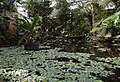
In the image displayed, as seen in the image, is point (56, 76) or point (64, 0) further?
point (64, 0)

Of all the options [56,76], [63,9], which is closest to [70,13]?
[63,9]

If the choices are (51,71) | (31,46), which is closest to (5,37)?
(31,46)

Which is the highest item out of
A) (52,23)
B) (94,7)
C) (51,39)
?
(94,7)

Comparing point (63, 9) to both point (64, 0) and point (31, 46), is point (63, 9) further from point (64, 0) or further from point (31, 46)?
point (31, 46)

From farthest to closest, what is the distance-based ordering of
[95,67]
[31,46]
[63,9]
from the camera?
[63,9]
[31,46]
[95,67]

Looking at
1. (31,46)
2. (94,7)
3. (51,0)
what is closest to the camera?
(31,46)

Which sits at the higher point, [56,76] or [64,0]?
[64,0]

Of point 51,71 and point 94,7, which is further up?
point 94,7

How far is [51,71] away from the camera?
4.45 meters

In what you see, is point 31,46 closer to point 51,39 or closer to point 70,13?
point 51,39

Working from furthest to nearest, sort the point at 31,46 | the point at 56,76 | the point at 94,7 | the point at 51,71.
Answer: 1. the point at 94,7
2. the point at 31,46
3. the point at 51,71
4. the point at 56,76

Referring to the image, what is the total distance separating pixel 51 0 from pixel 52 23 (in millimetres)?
1908

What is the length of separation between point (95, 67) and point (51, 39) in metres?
8.89

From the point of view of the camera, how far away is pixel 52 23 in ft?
47.0
